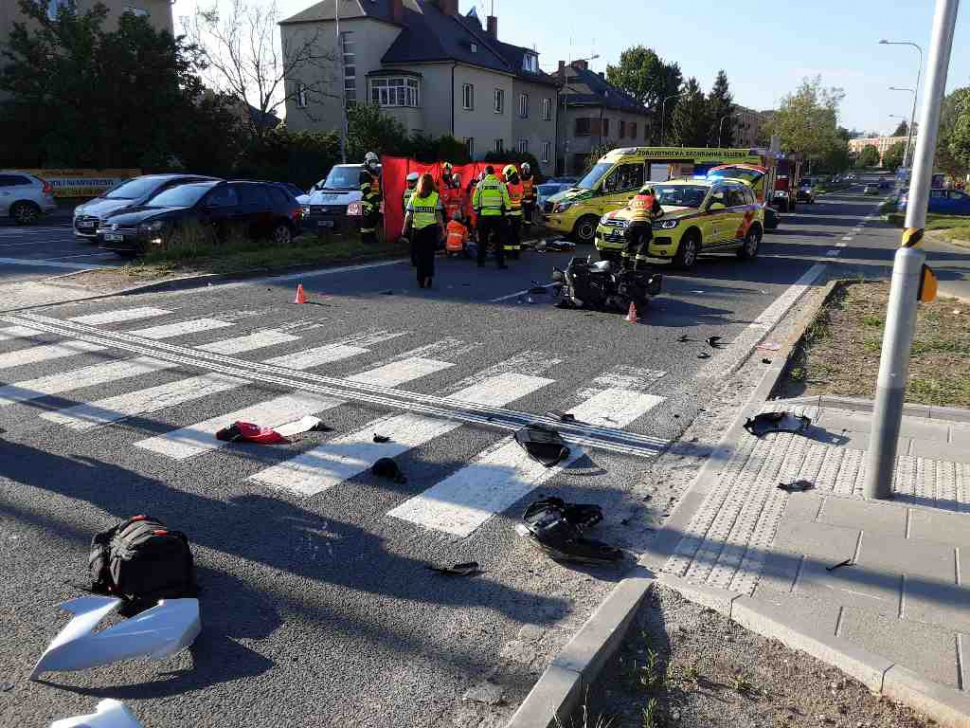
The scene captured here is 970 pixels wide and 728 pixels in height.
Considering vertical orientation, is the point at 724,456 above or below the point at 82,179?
below

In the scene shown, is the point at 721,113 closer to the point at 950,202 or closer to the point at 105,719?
the point at 950,202

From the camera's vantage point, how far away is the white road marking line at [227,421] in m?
5.86

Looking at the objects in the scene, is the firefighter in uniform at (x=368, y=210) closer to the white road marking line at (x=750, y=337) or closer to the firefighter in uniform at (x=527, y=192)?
the firefighter in uniform at (x=527, y=192)

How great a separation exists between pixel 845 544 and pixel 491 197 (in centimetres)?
1228

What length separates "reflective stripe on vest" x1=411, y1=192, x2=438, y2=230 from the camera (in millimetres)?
12828

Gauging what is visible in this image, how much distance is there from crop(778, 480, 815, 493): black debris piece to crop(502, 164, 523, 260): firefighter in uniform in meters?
12.2

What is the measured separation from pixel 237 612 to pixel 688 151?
23991 millimetres

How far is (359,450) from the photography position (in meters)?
5.98

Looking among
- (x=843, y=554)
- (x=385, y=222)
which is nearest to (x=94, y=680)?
(x=843, y=554)

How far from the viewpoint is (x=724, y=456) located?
6004mm

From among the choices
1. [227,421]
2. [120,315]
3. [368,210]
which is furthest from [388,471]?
[368,210]

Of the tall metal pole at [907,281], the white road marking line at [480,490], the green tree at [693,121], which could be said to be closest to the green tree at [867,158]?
the green tree at [693,121]

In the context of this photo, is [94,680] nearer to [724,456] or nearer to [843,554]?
[843,554]

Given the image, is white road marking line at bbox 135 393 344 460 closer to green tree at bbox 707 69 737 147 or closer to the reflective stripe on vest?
the reflective stripe on vest
